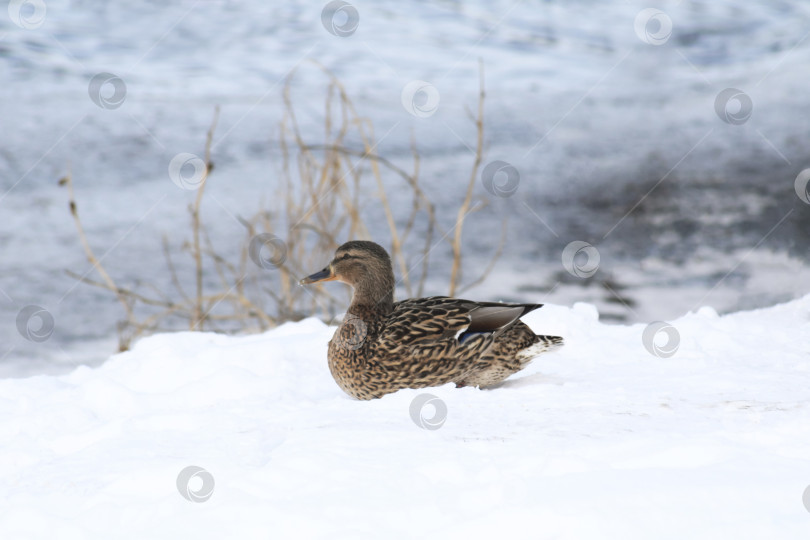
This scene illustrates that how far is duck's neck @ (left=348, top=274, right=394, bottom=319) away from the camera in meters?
3.90

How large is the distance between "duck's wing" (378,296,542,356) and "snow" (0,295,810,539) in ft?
0.64

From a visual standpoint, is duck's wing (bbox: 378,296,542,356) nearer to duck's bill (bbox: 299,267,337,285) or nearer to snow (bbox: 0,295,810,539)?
snow (bbox: 0,295,810,539)

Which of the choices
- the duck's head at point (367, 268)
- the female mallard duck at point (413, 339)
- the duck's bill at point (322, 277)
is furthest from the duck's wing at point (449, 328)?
the duck's bill at point (322, 277)

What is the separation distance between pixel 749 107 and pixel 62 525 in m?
12.6

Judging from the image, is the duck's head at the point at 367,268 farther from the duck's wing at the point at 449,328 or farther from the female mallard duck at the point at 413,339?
the duck's wing at the point at 449,328

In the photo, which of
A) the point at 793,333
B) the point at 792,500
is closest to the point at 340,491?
the point at 792,500

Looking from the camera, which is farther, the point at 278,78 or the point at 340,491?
the point at 278,78

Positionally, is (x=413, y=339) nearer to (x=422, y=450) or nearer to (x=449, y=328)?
(x=449, y=328)

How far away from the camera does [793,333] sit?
14.9 feet

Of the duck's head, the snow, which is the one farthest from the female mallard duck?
the snow

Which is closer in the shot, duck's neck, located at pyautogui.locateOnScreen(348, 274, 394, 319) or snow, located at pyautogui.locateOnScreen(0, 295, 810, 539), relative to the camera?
snow, located at pyautogui.locateOnScreen(0, 295, 810, 539)

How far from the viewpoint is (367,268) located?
396 centimetres

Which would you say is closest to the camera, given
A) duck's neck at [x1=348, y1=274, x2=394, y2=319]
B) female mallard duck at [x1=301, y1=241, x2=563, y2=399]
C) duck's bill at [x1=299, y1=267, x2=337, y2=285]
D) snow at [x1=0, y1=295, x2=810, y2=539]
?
snow at [x1=0, y1=295, x2=810, y2=539]

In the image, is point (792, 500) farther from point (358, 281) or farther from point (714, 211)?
point (714, 211)
